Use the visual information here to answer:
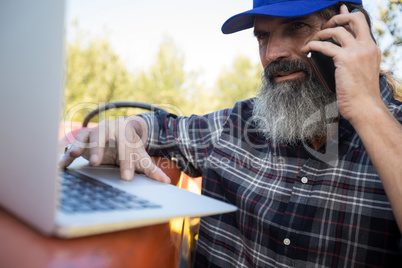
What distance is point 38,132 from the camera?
0.35 m

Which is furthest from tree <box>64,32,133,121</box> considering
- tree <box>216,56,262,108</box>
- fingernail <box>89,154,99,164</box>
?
fingernail <box>89,154,99,164</box>

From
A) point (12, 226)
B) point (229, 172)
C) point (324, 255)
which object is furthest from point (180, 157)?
point (12, 226)

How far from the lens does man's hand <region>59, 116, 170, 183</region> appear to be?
0.73 m

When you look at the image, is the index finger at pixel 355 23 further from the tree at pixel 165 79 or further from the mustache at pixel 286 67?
the tree at pixel 165 79

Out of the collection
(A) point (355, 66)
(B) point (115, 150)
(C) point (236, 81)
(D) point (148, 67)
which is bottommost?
(B) point (115, 150)

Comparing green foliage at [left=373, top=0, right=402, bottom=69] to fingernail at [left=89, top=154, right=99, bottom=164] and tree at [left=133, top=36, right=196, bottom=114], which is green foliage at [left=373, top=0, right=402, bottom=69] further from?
tree at [left=133, top=36, right=196, bottom=114]

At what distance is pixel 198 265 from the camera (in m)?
1.04

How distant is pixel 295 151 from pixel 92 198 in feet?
2.43

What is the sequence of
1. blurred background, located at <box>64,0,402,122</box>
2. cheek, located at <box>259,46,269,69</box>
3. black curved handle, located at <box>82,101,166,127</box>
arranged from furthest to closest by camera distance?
1. blurred background, located at <box>64,0,402,122</box>
2. black curved handle, located at <box>82,101,166,127</box>
3. cheek, located at <box>259,46,269,69</box>

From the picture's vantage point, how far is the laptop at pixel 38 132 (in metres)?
0.33

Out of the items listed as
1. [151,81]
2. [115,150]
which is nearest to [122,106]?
[115,150]

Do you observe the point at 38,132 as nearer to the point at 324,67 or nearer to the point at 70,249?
the point at 70,249

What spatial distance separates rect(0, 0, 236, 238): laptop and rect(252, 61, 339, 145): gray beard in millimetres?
677

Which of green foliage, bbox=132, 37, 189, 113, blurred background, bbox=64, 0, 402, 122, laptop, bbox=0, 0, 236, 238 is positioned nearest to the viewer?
laptop, bbox=0, 0, 236, 238
